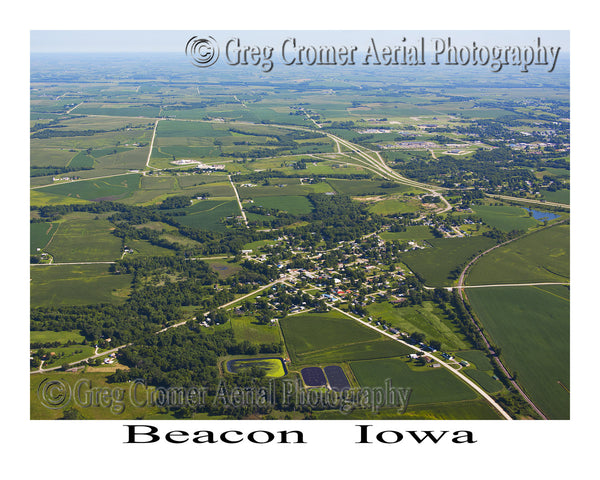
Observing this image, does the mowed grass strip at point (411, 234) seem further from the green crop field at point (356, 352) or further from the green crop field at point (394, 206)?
the green crop field at point (356, 352)

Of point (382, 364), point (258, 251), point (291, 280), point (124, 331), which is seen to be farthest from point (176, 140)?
point (382, 364)

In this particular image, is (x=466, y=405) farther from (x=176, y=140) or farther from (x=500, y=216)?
(x=176, y=140)

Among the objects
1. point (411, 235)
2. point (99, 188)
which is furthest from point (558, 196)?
point (99, 188)

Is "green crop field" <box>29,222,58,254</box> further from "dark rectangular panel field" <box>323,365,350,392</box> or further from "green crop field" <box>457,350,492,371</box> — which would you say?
"green crop field" <box>457,350,492,371</box>

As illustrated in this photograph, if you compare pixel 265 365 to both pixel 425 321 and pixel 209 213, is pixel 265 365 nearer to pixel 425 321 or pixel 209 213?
pixel 425 321

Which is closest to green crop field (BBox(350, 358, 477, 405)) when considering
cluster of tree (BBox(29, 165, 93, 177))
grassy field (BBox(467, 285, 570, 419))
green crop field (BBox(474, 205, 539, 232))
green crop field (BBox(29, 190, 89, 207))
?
grassy field (BBox(467, 285, 570, 419))
